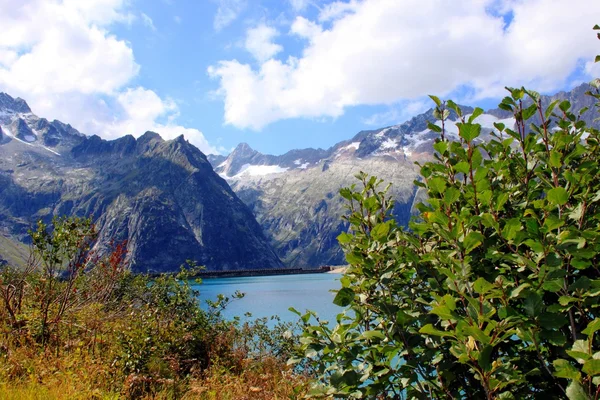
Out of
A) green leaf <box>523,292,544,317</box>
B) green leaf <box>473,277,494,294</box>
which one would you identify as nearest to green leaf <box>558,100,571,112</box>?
green leaf <box>523,292,544,317</box>

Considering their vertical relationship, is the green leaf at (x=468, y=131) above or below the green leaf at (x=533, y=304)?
above

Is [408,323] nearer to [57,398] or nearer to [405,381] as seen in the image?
[405,381]

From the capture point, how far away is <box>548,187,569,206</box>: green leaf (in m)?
2.66

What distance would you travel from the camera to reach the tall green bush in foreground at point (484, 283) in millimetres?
2594

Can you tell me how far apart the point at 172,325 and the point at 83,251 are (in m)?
3.35


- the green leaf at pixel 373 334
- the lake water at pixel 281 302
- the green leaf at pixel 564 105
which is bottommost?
the lake water at pixel 281 302

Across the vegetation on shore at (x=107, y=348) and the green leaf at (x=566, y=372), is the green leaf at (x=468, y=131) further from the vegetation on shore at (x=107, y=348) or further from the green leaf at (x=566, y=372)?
the vegetation on shore at (x=107, y=348)

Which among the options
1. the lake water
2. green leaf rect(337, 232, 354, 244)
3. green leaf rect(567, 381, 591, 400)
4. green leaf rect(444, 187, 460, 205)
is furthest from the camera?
the lake water

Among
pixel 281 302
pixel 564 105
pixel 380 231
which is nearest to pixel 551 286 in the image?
pixel 380 231

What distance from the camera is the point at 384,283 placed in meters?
3.47

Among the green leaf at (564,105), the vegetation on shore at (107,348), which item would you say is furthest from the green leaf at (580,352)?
the vegetation on shore at (107,348)

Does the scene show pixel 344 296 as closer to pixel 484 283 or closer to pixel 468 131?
pixel 484 283

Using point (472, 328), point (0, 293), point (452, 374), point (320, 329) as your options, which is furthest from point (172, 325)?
point (472, 328)

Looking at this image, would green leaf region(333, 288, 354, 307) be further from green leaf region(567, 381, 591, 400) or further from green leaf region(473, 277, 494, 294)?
green leaf region(567, 381, 591, 400)
